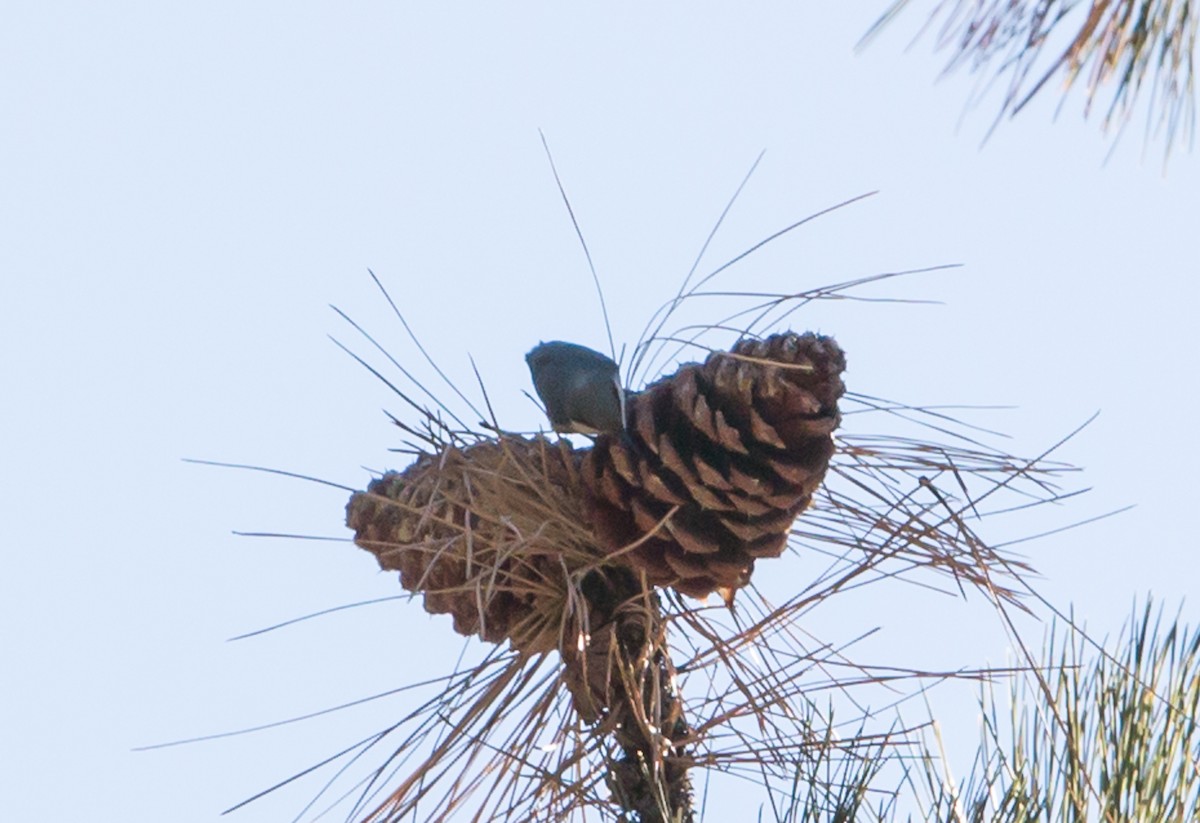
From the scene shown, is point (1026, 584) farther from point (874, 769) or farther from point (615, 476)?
point (615, 476)

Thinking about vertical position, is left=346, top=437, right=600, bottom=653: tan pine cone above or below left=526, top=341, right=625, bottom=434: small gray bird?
below

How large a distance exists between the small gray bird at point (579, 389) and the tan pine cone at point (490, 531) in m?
0.03

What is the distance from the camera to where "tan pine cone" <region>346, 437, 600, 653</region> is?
104 cm

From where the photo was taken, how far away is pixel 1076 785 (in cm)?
100

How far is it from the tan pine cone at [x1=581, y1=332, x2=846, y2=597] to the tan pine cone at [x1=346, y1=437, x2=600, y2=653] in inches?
2.3

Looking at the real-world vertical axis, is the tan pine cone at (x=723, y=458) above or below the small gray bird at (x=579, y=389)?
below

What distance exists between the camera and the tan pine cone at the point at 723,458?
3.10 ft

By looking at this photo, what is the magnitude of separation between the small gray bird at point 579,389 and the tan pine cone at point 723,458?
12mm

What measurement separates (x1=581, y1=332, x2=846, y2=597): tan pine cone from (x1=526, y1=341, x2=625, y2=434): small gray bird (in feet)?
0.04

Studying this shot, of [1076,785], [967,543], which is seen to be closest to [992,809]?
[1076,785]

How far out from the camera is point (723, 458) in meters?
0.97

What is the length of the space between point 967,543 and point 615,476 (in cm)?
25

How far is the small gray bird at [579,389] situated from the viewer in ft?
3.27

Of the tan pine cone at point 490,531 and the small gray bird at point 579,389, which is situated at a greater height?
the small gray bird at point 579,389
